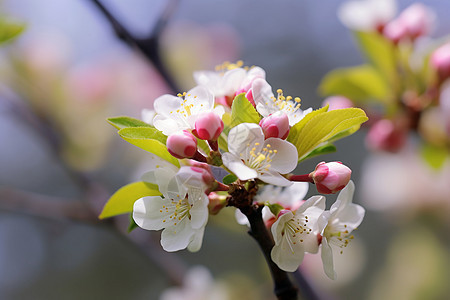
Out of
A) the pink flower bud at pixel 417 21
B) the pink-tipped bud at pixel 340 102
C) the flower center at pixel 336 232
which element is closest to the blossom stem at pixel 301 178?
the flower center at pixel 336 232


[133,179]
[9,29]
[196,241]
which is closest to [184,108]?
[196,241]

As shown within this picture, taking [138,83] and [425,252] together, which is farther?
[138,83]

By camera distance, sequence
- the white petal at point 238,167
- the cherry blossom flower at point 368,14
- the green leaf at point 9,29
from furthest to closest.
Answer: the cherry blossom flower at point 368,14, the green leaf at point 9,29, the white petal at point 238,167

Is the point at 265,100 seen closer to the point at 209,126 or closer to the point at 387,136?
the point at 209,126

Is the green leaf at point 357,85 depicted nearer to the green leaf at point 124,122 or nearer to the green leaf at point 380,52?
the green leaf at point 380,52

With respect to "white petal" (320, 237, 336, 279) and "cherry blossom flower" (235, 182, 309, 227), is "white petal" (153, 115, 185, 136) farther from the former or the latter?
"white petal" (320, 237, 336, 279)

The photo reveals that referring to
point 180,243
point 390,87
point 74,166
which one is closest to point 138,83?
point 74,166

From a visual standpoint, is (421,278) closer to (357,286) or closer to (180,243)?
(357,286)

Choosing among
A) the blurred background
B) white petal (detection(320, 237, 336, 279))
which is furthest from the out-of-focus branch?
white petal (detection(320, 237, 336, 279))

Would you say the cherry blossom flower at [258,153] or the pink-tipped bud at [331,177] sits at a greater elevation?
the cherry blossom flower at [258,153]
